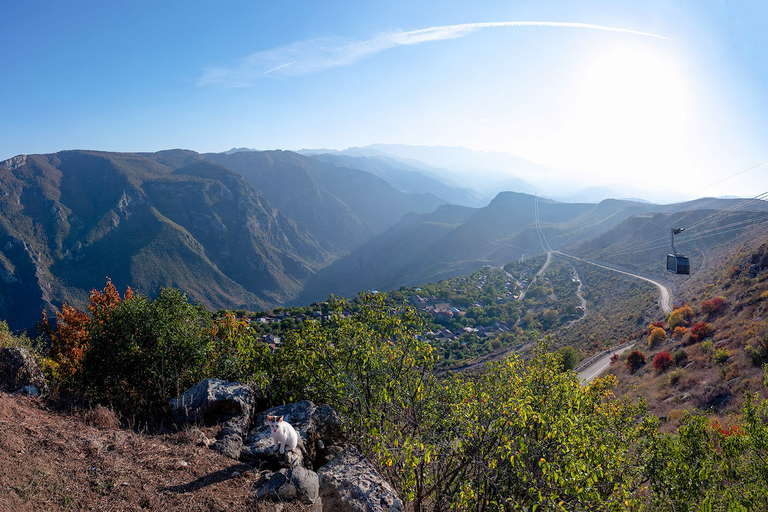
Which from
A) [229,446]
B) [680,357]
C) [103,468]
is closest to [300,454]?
[229,446]

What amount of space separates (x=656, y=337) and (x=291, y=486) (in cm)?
4465

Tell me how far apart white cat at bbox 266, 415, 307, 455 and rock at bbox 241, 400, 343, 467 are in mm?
477

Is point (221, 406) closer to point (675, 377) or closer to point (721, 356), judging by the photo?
point (675, 377)

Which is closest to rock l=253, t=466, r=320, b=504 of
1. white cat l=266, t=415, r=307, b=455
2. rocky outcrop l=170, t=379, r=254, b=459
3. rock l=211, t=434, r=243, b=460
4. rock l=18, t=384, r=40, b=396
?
white cat l=266, t=415, r=307, b=455

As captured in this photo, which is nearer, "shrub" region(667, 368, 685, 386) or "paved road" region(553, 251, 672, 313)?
"shrub" region(667, 368, 685, 386)

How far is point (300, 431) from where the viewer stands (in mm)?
7969

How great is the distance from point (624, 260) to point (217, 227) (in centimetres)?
15048

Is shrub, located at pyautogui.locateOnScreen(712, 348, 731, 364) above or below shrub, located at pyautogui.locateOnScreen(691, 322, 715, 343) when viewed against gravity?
above

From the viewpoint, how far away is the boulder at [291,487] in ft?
20.8

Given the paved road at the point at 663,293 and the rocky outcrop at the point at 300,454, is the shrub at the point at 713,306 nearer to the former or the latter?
the paved road at the point at 663,293

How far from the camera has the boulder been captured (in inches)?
250

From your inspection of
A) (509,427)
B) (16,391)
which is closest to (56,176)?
(16,391)

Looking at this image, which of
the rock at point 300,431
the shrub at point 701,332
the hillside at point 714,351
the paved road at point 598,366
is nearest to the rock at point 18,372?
the rock at point 300,431

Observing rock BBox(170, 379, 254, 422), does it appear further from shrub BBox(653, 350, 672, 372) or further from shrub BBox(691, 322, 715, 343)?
shrub BBox(691, 322, 715, 343)
